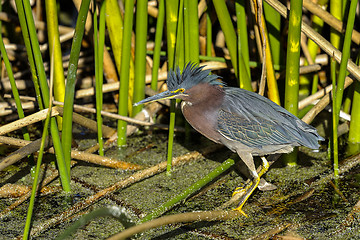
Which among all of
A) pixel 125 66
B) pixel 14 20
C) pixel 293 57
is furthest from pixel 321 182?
pixel 14 20

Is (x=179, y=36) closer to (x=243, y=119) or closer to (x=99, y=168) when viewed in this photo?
(x=243, y=119)

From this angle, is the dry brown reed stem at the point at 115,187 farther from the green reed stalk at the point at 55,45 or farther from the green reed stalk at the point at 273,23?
the green reed stalk at the point at 273,23

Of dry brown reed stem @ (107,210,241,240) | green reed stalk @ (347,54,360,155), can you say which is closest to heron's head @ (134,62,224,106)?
dry brown reed stem @ (107,210,241,240)

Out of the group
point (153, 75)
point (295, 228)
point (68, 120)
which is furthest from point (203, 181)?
point (153, 75)

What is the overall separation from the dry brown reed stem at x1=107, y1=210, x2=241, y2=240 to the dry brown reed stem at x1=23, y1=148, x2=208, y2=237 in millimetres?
737

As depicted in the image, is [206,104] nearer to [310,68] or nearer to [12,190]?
[310,68]

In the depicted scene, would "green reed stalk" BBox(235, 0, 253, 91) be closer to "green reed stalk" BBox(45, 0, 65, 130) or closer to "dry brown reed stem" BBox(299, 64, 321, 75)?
"dry brown reed stem" BBox(299, 64, 321, 75)

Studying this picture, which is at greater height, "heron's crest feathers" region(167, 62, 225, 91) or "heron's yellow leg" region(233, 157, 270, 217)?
"heron's crest feathers" region(167, 62, 225, 91)

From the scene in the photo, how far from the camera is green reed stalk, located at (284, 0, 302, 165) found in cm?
293

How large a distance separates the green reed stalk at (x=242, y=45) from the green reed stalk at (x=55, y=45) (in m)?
1.25

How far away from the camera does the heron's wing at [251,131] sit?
3062 millimetres

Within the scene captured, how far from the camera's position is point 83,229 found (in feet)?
9.10

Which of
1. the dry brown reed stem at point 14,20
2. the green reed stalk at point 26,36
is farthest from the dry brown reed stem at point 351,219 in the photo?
the dry brown reed stem at point 14,20

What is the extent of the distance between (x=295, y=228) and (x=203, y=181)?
60 cm
